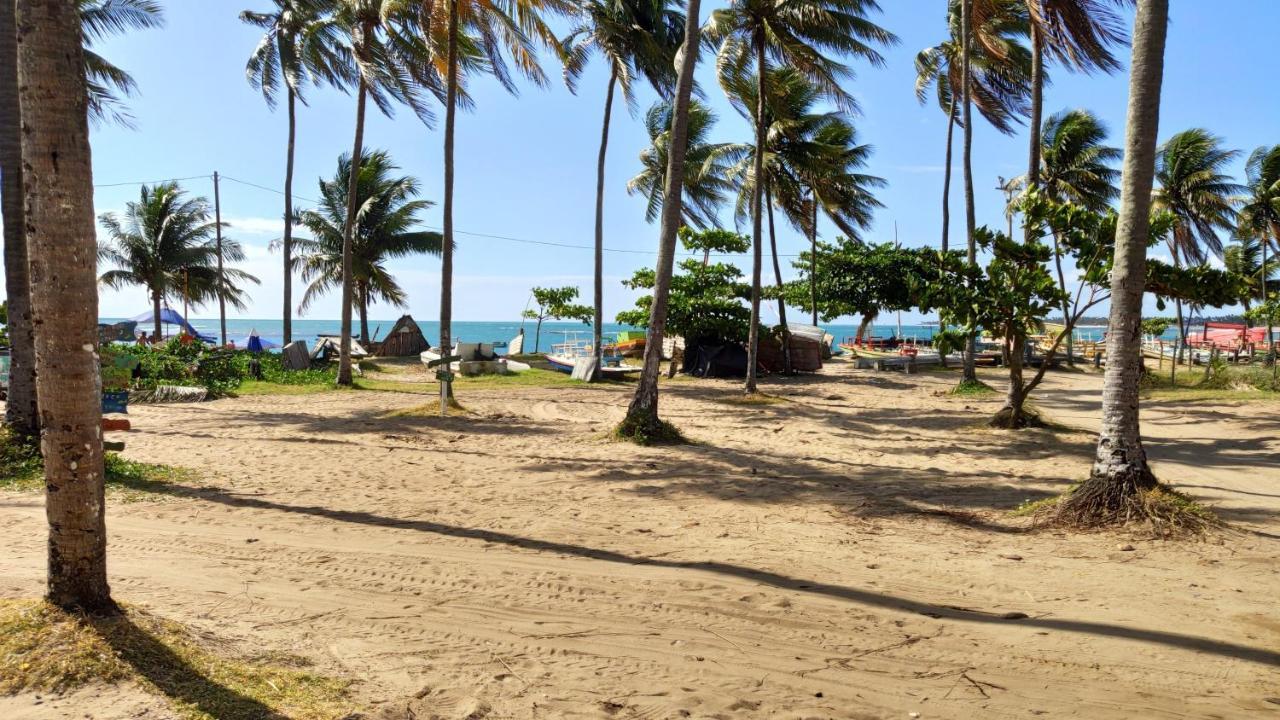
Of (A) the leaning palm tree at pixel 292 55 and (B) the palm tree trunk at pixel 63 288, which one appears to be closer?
(B) the palm tree trunk at pixel 63 288

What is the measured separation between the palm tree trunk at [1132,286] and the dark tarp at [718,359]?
629 inches

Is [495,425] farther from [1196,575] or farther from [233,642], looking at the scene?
[1196,575]

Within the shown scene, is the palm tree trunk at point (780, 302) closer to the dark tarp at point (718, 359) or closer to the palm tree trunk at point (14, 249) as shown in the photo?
the dark tarp at point (718, 359)

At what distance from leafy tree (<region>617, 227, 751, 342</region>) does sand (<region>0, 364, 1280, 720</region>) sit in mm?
12407

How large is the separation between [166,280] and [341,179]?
817cm

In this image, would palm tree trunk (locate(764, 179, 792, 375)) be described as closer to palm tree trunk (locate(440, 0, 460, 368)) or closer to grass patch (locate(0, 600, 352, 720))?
palm tree trunk (locate(440, 0, 460, 368))

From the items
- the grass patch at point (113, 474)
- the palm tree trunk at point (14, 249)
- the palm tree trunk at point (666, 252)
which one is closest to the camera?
the grass patch at point (113, 474)

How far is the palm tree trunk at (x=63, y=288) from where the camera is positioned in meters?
3.49

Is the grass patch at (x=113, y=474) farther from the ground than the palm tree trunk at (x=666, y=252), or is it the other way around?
the palm tree trunk at (x=666, y=252)

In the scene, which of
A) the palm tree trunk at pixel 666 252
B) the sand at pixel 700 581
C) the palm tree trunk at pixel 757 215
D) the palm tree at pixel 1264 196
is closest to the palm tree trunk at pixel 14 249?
the sand at pixel 700 581

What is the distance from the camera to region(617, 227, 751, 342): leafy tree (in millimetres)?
22062

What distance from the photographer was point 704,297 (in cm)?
2230

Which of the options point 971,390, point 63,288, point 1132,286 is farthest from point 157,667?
point 971,390

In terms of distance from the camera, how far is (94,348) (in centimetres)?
367
